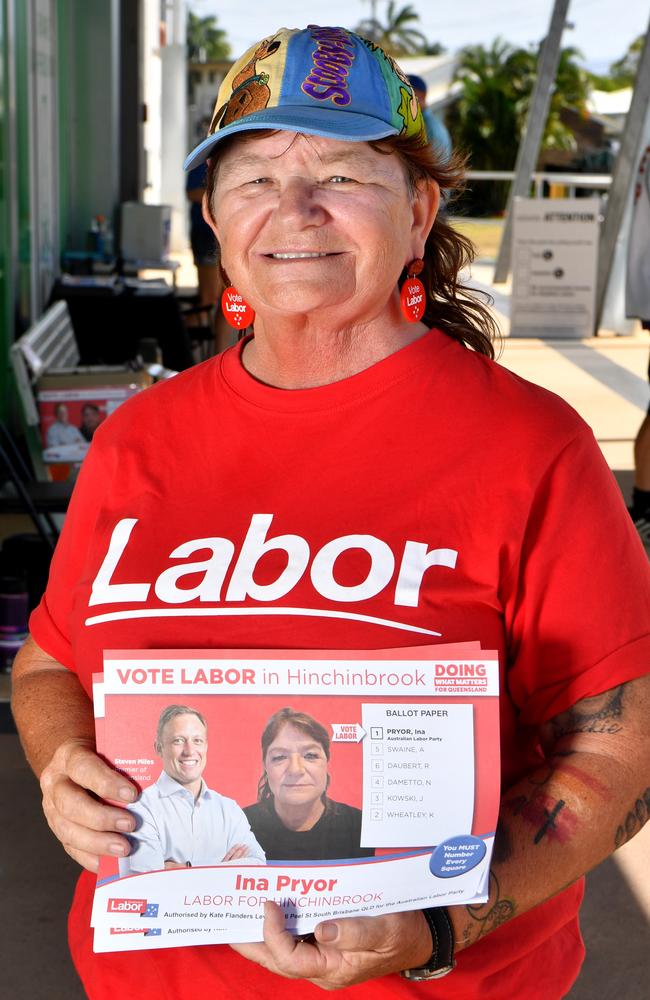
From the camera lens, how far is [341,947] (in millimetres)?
1225

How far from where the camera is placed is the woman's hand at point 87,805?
1.29m

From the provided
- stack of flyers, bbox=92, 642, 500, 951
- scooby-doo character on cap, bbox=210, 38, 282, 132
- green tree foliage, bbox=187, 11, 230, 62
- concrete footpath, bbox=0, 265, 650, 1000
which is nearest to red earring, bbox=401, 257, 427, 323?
scooby-doo character on cap, bbox=210, 38, 282, 132

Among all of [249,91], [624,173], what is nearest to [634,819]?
[249,91]

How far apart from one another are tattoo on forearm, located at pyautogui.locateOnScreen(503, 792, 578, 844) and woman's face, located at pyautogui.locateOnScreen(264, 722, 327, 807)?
Result: 0.27 meters

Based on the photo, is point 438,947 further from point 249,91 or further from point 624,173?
point 624,173

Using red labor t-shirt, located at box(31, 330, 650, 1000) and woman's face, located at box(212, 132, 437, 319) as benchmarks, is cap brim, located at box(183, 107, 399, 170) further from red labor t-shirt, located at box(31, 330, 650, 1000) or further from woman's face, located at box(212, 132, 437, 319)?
red labor t-shirt, located at box(31, 330, 650, 1000)

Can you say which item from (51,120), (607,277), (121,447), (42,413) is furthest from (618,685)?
(607,277)

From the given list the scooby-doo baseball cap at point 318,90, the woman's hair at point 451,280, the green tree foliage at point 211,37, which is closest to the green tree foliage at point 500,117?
the woman's hair at point 451,280

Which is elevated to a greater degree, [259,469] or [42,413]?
[259,469]

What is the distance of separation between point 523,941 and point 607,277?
42.0 ft

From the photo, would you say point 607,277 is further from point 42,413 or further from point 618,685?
point 618,685

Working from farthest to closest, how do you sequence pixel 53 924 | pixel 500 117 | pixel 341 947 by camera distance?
pixel 500 117, pixel 53 924, pixel 341 947

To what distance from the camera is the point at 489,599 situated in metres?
1.38

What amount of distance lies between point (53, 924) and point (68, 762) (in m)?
1.81
